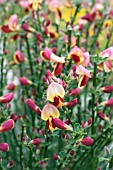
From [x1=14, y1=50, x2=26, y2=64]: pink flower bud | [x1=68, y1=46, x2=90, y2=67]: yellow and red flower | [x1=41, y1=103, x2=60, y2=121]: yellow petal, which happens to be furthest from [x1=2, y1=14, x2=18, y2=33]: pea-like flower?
[x1=41, y1=103, x2=60, y2=121]: yellow petal

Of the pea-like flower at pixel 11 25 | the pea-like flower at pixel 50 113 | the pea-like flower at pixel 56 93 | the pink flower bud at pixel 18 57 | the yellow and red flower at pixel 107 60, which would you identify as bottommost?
the pea-like flower at pixel 50 113

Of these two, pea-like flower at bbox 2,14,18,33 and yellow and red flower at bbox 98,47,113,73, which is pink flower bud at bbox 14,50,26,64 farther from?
yellow and red flower at bbox 98,47,113,73

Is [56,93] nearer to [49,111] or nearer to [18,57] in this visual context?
[49,111]

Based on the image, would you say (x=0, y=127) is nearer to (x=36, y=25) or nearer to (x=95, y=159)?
(x=95, y=159)

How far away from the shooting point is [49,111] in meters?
1.26

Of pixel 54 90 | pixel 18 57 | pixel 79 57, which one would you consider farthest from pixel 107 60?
pixel 18 57

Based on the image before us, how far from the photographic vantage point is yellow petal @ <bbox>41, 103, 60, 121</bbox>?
126cm

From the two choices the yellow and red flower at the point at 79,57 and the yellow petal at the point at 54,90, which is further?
the yellow and red flower at the point at 79,57

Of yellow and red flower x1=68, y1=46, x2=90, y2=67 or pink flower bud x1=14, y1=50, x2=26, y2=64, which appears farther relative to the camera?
pink flower bud x1=14, y1=50, x2=26, y2=64

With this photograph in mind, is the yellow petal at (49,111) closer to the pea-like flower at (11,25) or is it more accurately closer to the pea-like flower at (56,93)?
the pea-like flower at (56,93)

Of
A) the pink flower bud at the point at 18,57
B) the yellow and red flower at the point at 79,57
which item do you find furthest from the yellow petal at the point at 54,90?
the pink flower bud at the point at 18,57

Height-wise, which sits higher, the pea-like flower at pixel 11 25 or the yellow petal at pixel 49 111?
the pea-like flower at pixel 11 25

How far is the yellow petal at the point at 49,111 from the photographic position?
126cm

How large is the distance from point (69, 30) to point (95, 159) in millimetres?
554
